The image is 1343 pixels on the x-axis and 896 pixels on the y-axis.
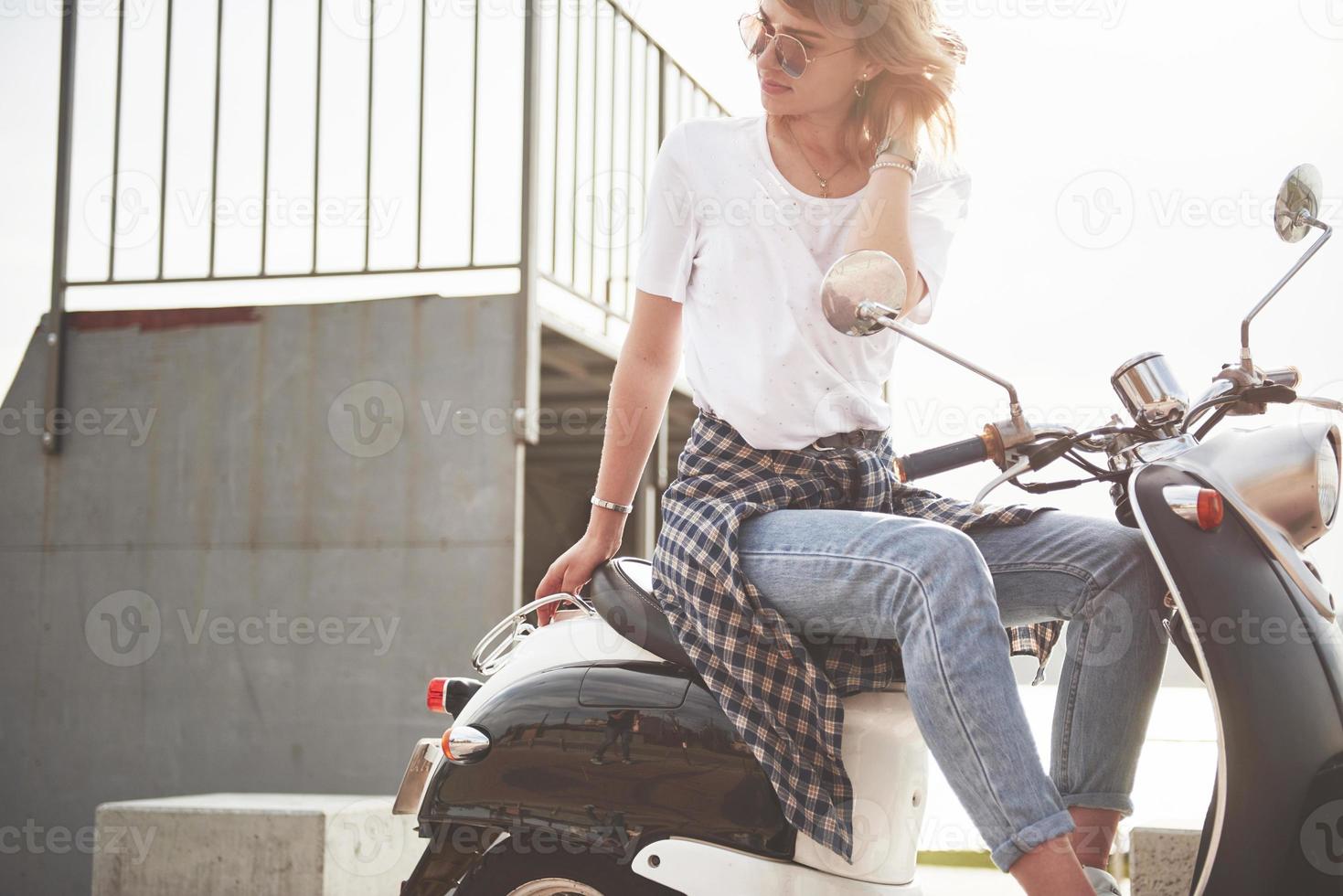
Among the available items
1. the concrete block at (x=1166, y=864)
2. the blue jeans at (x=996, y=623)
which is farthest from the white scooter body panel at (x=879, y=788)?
the concrete block at (x=1166, y=864)

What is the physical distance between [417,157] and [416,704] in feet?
7.84

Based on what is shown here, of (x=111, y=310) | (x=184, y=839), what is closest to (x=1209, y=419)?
(x=184, y=839)

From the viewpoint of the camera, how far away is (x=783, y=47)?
1.75 m

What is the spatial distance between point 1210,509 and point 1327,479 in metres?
0.16

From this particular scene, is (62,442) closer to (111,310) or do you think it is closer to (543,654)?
(111,310)

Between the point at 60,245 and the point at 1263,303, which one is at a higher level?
the point at 60,245

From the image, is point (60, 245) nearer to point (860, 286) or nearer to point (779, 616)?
point (779, 616)

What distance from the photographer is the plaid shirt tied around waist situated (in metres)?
1.54

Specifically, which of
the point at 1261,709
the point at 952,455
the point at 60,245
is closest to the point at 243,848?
the point at 952,455

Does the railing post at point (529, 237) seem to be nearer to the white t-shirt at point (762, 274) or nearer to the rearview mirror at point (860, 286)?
the white t-shirt at point (762, 274)

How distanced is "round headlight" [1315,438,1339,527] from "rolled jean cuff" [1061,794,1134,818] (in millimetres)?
453

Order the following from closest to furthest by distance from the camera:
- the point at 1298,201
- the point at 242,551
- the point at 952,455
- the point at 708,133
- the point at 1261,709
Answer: the point at 1261,709 → the point at 952,455 → the point at 1298,201 → the point at 708,133 → the point at 242,551

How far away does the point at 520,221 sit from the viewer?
5414 mm

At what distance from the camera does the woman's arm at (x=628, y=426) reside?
1841 millimetres
